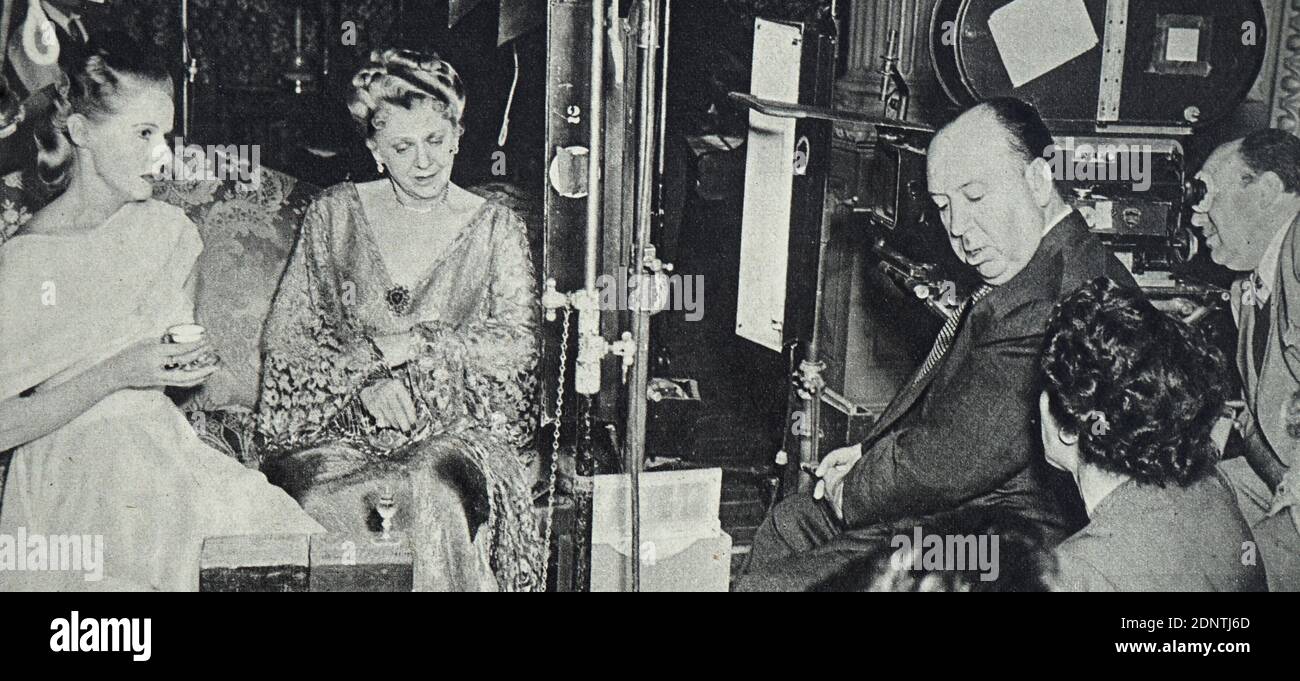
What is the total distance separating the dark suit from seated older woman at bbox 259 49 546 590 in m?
0.79

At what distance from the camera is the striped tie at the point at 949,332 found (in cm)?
331

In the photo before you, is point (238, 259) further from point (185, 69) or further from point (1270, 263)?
→ point (1270, 263)

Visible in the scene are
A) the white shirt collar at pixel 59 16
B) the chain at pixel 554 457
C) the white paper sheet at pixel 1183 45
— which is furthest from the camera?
the white paper sheet at pixel 1183 45

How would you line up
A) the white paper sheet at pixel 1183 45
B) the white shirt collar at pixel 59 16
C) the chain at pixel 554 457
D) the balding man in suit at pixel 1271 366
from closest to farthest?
the white shirt collar at pixel 59 16
the chain at pixel 554 457
the white paper sheet at pixel 1183 45
the balding man in suit at pixel 1271 366

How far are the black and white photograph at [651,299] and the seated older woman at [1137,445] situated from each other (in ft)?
0.04

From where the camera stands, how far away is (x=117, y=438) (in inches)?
120

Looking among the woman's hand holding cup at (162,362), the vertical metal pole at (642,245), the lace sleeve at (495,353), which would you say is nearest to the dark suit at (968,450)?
the vertical metal pole at (642,245)

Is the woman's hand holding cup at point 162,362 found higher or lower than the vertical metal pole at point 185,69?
lower

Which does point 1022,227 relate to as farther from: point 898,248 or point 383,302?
point 383,302

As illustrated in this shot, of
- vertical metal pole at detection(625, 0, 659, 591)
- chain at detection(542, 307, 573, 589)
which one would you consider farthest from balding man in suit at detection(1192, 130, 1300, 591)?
chain at detection(542, 307, 573, 589)

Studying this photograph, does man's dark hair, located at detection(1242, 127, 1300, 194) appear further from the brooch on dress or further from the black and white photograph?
the brooch on dress

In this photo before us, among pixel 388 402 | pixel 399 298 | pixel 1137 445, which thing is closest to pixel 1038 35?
pixel 1137 445

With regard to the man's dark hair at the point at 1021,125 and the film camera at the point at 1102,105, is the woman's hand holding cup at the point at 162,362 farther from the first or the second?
the man's dark hair at the point at 1021,125
